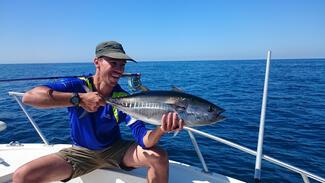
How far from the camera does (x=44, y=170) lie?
3.21 meters

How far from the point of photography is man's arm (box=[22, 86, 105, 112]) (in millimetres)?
2957

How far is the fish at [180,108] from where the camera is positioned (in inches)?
108

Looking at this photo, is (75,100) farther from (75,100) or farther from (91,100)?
(91,100)

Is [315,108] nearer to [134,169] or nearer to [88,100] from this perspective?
[134,169]

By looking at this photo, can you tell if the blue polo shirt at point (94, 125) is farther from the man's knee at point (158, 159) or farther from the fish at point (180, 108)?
the fish at point (180, 108)

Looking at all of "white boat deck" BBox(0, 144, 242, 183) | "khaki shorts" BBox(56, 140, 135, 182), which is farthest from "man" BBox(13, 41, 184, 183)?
"white boat deck" BBox(0, 144, 242, 183)

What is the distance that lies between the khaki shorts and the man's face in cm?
97

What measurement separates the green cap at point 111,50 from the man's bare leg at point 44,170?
140cm

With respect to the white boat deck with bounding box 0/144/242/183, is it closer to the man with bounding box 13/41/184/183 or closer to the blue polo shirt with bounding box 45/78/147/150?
Result: the man with bounding box 13/41/184/183

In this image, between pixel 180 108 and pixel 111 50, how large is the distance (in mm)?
1130

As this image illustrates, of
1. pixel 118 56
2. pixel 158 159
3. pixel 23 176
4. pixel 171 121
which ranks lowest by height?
pixel 23 176

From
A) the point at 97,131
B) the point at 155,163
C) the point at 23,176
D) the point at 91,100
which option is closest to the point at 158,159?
the point at 155,163

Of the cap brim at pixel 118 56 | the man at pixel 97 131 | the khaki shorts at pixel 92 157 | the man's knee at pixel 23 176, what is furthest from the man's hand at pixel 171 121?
the man's knee at pixel 23 176

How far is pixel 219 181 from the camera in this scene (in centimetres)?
381
